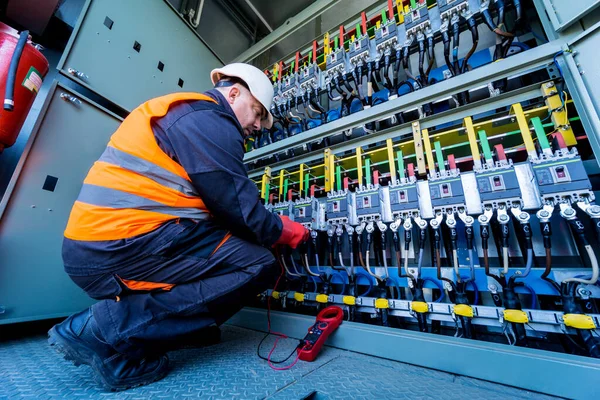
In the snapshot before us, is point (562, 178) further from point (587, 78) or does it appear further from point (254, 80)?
point (254, 80)

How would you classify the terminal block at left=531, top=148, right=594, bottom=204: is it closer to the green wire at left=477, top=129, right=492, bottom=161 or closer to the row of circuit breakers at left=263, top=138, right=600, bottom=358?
the row of circuit breakers at left=263, top=138, right=600, bottom=358

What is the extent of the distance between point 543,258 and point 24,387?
6.47 ft

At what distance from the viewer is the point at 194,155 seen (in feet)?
2.59

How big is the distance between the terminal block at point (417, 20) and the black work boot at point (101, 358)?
210 centimetres

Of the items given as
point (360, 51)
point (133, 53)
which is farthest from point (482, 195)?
point (133, 53)

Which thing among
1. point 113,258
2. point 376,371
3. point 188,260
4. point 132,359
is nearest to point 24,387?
point 132,359

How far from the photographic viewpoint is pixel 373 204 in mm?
1179

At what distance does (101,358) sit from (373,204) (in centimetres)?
115

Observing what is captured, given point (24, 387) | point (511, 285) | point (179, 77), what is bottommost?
point (24, 387)

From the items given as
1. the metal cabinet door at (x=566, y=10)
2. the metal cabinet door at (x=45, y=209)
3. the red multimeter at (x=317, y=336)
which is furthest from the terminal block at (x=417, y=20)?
the metal cabinet door at (x=45, y=209)

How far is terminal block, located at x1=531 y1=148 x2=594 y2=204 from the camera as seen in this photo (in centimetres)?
80

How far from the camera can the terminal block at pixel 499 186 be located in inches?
35.5

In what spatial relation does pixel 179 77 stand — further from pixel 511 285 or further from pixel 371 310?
pixel 511 285

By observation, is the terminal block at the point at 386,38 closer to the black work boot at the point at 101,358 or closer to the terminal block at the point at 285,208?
the terminal block at the point at 285,208
